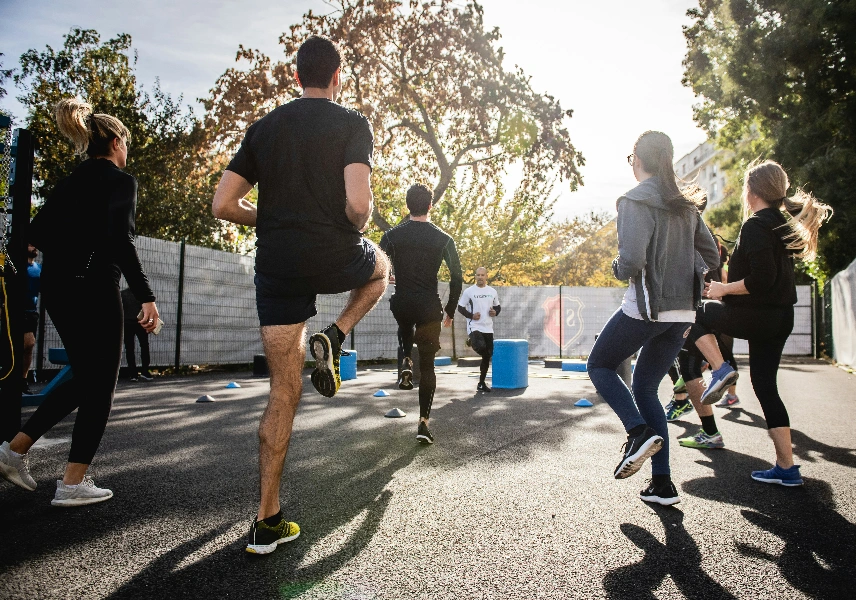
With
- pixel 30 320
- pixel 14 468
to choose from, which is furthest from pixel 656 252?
pixel 30 320

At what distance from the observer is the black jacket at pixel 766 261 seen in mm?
3600

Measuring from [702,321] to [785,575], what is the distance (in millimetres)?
2598

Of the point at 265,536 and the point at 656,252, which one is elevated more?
the point at 656,252

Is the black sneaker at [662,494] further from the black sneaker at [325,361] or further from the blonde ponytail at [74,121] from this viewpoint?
the blonde ponytail at [74,121]

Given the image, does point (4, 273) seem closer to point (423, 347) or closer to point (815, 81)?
point (423, 347)

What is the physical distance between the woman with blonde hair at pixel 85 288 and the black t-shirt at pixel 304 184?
970 millimetres

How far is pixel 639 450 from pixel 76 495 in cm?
277

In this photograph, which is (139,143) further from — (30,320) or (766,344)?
(766,344)

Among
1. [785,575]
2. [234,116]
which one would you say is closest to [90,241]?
[785,575]

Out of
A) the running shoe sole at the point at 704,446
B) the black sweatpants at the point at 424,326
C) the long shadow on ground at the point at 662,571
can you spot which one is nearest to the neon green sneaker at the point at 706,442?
the running shoe sole at the point at 704,446

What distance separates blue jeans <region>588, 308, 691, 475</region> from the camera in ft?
10.6

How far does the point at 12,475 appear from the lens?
3062 millimetres

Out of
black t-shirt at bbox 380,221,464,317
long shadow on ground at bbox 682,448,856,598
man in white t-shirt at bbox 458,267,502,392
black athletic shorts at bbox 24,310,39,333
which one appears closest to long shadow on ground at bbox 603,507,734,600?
long shadow on ground at bbox 682,448,856,598

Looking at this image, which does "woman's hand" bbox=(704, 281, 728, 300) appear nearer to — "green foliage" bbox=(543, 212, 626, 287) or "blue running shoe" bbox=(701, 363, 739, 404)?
"blue running shoe" bbox=(701, 363, 739, 404)
